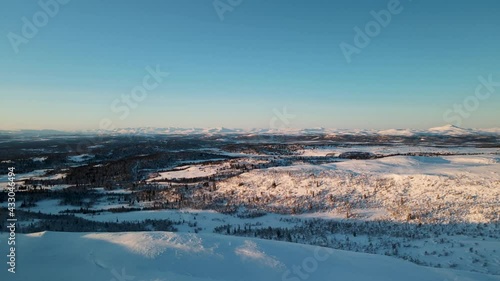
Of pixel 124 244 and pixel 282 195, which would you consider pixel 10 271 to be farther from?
pixel 282 195

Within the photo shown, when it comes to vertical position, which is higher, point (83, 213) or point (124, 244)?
point (124, 244)

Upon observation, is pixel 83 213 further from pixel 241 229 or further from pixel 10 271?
pixel 10 271

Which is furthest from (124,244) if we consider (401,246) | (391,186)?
(391,186)

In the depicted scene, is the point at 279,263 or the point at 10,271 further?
the point at 279,263

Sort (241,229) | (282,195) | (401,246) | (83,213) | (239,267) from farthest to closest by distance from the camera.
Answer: (282,195) < (83,213) < (241,229) < (401,246) < (239,267)

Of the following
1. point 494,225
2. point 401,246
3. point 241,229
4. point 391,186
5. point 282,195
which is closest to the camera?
point 401,246

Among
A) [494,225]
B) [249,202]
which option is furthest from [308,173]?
[494,225]
